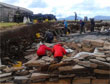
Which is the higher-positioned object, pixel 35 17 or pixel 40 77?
pixel 35 17

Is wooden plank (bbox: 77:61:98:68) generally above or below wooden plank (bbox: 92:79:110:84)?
above

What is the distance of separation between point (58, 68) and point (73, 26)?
18328mm

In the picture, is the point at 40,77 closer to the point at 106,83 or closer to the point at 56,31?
the point at 106,83

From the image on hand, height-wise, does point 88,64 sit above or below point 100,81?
above

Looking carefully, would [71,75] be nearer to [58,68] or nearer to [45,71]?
[58,68]

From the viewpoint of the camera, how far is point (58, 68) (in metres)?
5.98

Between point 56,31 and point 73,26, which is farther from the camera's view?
point 73,26

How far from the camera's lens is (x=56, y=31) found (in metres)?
19.4

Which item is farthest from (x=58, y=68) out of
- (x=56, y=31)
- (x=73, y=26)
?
(x=73, y=26)

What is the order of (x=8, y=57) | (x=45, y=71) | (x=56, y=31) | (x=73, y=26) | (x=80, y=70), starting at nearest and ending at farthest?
(x=80, y=70), (x=45, y=71), (x=8, y=57), (x=56, y=31), (x=73, y=26)

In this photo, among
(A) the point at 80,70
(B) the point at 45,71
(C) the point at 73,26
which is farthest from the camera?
(C) the point at 73,26

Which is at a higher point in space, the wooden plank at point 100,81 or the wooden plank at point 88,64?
the wooden plank at point 88,64

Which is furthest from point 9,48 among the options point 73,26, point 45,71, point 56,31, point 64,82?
point 73,26

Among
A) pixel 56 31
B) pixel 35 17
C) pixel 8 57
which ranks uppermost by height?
pixel 35 17
